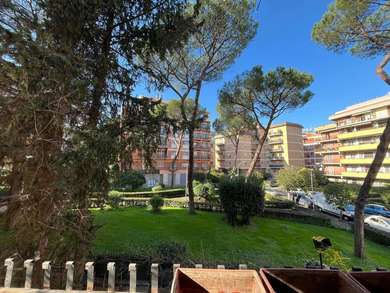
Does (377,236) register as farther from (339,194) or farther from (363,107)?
(363,107)

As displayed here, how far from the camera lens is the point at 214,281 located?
1625 millimetres

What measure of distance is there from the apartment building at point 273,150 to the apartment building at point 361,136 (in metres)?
15.7

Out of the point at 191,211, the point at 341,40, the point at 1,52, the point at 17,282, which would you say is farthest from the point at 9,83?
the point at 341,40

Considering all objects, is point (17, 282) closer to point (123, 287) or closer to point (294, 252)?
point (123, 287)

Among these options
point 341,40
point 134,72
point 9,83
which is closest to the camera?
point 9,83

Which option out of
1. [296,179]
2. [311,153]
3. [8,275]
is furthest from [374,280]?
[311,153]

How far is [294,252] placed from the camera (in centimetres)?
846

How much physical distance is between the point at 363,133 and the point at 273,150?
24.7 m

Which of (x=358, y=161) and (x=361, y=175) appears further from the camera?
(x=358, y=161)

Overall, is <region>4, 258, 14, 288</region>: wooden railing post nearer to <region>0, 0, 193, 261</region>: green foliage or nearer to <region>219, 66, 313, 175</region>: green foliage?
<region>0, 0, 193, 261</region>: green foliage

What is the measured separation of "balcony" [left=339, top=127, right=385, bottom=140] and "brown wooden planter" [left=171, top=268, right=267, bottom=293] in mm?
37151

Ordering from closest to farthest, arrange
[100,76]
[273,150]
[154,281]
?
[154,281] < [100,76] < [273,150]

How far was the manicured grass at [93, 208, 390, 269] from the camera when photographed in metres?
6.89

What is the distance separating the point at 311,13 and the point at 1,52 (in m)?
12.4
